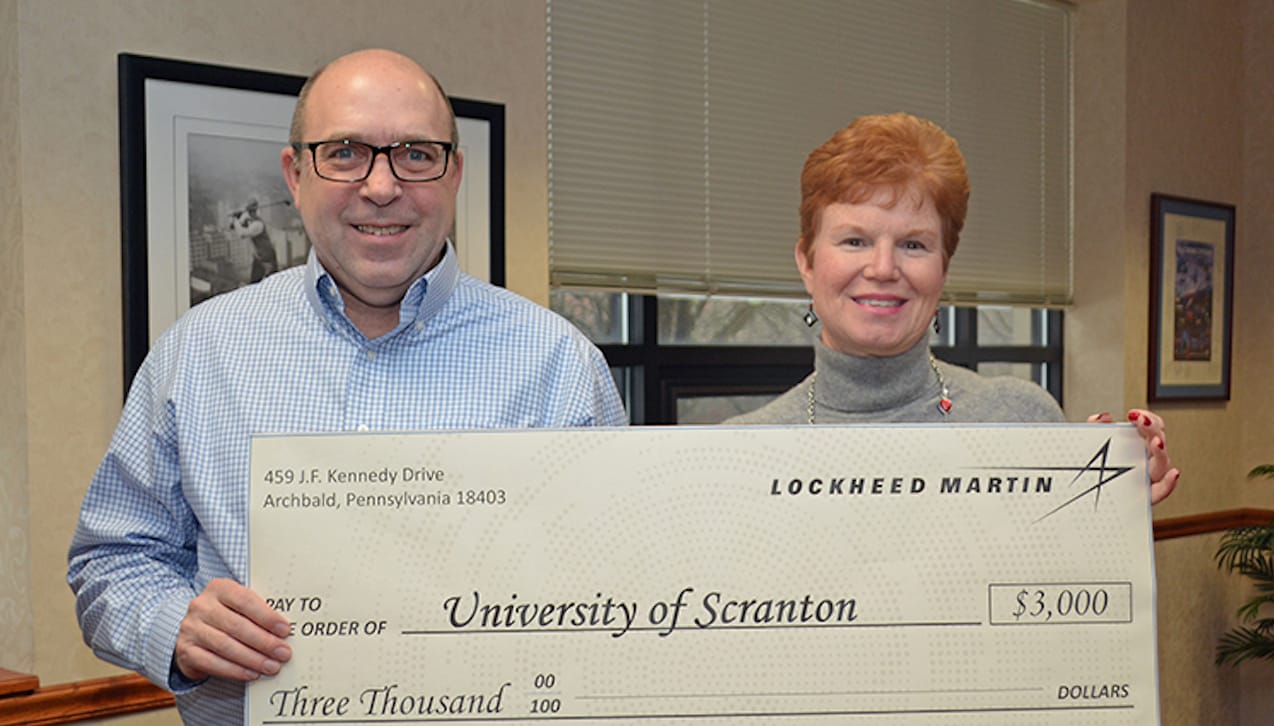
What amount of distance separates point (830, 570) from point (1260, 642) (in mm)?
3513

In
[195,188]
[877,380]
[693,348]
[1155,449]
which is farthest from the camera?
[693,348]

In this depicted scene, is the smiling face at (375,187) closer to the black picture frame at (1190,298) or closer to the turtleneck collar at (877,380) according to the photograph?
the turtleneck collar at (877,380)

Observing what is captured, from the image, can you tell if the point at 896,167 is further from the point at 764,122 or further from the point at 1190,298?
the point at 1190,298

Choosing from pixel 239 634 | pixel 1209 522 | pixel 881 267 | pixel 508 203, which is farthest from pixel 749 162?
pixel 239 634

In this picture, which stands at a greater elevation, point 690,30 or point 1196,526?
A: point 690,30

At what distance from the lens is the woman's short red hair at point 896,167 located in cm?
148

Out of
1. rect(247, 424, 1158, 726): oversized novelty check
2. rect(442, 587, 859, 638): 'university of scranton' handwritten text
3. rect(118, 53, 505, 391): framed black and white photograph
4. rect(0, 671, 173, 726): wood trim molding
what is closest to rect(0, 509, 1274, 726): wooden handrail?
rect(0, 671, 173, 726): wood trim molding

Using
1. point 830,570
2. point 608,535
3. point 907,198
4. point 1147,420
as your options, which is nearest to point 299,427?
point 608,535

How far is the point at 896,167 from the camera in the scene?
4.87 ft

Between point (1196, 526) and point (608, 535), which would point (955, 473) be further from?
point (1196, 526)

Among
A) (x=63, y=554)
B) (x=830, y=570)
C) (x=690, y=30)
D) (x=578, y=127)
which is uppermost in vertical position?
(x=690, y=30)

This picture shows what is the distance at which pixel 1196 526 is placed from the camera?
429 centimetres

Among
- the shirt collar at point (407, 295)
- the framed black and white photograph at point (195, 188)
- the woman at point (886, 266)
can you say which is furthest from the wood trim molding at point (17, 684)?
the woman at point (886, 266)

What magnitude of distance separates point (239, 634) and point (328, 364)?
0.41 m
